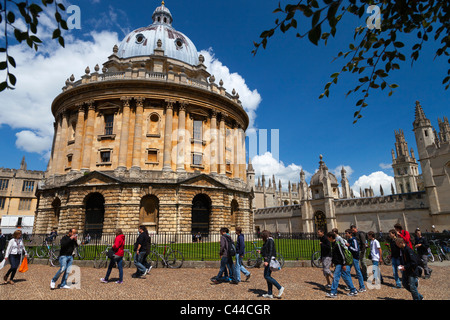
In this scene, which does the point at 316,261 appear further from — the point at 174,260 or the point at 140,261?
the point at 140,261

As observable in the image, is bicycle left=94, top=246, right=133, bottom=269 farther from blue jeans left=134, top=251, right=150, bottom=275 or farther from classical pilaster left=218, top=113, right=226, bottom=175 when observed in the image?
classical pilaster left=218, top=113, right=226, bottom=175

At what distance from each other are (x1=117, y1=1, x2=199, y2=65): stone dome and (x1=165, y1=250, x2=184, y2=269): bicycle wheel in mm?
26941

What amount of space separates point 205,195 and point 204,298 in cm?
1813

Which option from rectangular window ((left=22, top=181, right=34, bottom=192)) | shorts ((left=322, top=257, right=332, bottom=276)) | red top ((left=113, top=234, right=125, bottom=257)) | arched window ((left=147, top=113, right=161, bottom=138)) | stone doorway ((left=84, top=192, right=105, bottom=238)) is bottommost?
shorts ((left=322, top=257, right=332, bottom=276))

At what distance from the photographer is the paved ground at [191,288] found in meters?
7.18

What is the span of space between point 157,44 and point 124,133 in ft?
43.0

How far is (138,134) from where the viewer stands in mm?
25109

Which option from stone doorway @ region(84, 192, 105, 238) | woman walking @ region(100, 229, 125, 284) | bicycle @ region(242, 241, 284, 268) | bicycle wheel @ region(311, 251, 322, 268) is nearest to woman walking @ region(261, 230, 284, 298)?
woman walking @ region(100, 229, 125, 284)

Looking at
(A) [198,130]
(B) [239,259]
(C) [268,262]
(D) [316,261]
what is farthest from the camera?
(A) [198,130]

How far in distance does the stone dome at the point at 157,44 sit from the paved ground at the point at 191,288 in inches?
1131

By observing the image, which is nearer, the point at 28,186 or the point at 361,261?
the point at 361,261

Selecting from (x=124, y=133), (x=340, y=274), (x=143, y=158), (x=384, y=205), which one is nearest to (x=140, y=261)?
(x=340, y=274)

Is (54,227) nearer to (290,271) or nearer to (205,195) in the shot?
(205,195)

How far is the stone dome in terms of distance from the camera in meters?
33.5
